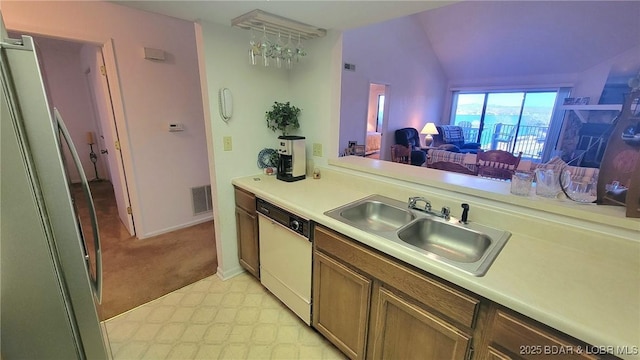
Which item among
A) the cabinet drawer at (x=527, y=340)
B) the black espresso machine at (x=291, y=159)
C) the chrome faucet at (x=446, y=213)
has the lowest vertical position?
the cabinet drawer at (x=527, y=340)

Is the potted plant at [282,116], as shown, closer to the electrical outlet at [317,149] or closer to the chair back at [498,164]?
the electrical outlet at [317,149]

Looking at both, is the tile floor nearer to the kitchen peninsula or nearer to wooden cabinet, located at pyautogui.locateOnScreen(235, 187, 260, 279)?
wooden cabinet, located at pyautogui.locateOnScreen(235, 187, 260, 279)

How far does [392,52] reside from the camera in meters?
6.09

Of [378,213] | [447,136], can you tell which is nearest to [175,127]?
[378,213]

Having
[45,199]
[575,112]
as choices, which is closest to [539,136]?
[575,112]

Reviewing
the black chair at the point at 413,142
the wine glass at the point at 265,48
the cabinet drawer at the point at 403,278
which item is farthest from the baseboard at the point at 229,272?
the black chair at the point at 413,142

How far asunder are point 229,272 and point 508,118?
8.96 meters

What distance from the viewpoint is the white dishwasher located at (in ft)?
5.62

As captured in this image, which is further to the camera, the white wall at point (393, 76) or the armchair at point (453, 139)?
the armchair at point (453, 139)

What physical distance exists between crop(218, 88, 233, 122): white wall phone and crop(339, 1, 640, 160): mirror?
11.7 ft

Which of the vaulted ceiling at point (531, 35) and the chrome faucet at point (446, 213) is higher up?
the vaulted ceiling at point (531, 35)

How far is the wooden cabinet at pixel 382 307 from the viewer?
1.07 meters

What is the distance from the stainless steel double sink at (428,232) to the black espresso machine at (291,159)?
691 mm

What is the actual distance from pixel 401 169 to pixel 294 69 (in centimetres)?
131
